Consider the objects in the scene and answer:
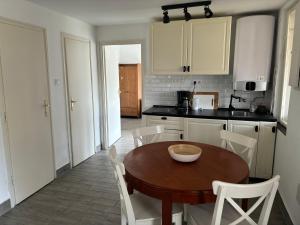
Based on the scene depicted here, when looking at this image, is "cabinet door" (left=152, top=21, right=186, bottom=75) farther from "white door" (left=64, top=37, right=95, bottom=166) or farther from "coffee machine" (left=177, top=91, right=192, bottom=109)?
"white door" (left=64, top=37, right=95, bottom=166)

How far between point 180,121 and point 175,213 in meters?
1.78

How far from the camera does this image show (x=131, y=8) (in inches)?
118

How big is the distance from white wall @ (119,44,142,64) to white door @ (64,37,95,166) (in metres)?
2.95

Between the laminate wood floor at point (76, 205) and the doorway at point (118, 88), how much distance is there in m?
1.37

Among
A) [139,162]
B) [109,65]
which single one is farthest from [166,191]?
[109,65]

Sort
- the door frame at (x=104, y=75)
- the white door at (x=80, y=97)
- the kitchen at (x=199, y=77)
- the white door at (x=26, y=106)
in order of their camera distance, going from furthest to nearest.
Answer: the door frame at (x=104, y=75) → the white door at (x=80, y=97) → the kitchen at (x=199, y=77) → the white door at (x=26, y=106)

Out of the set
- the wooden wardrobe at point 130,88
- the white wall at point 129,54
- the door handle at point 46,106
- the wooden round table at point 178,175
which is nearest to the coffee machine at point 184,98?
the wooden round table at point 178,175

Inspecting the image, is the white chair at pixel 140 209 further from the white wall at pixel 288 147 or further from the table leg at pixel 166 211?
the white wall at pixel 288 147

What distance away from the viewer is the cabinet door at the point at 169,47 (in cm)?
336

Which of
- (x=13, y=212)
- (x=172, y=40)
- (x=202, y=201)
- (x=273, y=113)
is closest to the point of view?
(x=202, y=201)

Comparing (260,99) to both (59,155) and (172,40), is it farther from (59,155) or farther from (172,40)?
(59,155)

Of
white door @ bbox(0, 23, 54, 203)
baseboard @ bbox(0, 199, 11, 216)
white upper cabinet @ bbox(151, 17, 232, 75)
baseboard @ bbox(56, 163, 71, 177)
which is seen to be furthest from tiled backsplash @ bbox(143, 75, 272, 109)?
baseboard @ bbox(0, 199, 11, 216)

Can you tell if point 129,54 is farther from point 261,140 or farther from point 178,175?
point 178,175

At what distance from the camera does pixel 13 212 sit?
2.47 meters
